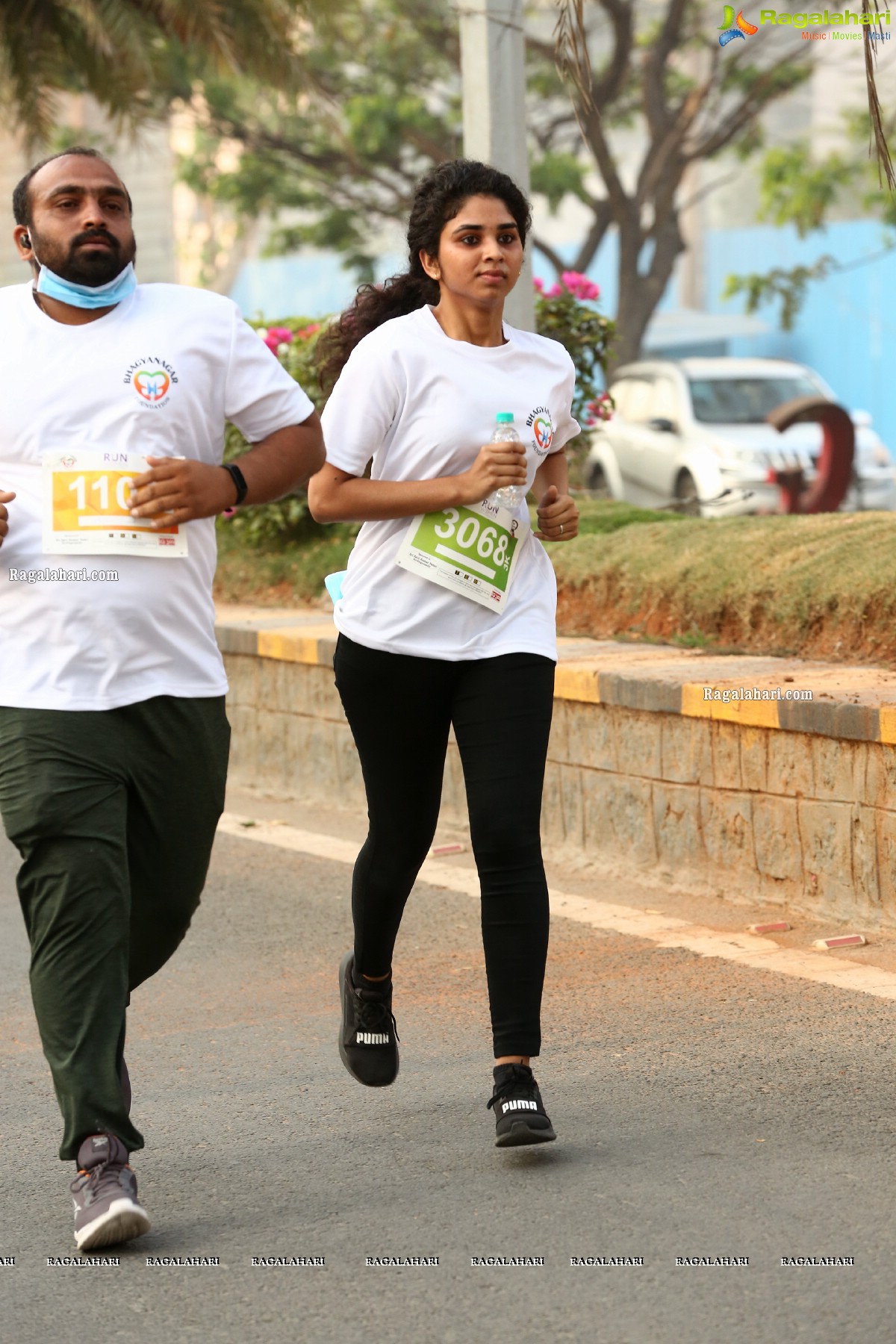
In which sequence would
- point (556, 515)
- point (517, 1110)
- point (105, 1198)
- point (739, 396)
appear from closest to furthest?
point (105, 1198)
point (517, 1110)
point (556, 515)
point (739, 396)

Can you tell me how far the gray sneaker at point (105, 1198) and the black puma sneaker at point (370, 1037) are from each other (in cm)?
92

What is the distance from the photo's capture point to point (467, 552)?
416cm

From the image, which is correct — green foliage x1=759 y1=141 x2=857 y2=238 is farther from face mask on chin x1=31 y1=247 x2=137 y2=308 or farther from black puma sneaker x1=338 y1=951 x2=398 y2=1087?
→ face mask on chin x1=31 y1=247 x2=137 y2=308

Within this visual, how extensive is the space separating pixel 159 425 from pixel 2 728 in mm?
627

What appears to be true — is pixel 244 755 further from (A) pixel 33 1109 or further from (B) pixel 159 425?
(B) pixel 159 425

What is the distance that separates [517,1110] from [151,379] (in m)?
1.61

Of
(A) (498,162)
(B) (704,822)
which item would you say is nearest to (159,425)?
(B) (704,822)

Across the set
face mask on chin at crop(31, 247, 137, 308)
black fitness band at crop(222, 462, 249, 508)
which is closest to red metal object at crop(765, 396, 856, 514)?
black fitness band at crop(222, 462, 249, 508)

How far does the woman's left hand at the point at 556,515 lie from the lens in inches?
173

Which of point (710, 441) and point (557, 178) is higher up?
point (557, 178)

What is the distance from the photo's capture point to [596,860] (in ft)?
23.1

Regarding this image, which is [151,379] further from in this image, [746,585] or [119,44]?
[119,44]

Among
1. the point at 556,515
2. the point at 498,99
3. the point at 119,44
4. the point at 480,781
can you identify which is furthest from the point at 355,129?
the point at 480,781

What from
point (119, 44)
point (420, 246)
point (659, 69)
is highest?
point (659, 69)
